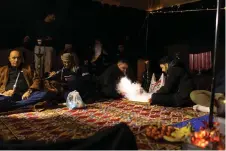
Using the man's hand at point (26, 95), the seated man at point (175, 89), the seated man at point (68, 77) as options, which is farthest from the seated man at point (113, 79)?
the man's hand at point (26, 95)

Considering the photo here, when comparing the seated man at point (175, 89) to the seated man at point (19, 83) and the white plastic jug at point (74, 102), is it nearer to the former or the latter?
the white plastic jug at point (74, 102)

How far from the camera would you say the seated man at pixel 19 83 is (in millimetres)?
4488

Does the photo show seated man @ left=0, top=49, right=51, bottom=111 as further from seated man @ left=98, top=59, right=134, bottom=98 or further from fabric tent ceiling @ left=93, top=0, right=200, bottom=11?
fabric tent ceiling @ left=93, top=0, right=200, bottom=11

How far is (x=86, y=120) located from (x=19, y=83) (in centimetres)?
173

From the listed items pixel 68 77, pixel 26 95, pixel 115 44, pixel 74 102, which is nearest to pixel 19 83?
pixel 26 95

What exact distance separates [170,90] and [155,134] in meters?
2.22

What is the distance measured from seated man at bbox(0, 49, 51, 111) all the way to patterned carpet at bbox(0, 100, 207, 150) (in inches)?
12.1

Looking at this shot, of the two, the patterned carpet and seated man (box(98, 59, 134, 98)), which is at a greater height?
seated man (box(98, 59, 134, 98))

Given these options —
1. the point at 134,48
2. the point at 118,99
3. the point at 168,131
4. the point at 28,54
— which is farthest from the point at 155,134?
the point at 134,48

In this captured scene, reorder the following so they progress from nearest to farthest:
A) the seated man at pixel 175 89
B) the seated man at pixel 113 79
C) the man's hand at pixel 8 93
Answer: the man's hand at pixel 8 93 → the seated man at pixel 175 89 → the seated man at pixel 113 79

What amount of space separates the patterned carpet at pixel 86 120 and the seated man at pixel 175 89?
182 mm

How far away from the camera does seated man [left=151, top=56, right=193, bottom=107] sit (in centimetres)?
472

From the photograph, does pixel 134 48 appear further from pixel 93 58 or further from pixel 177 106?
pixel 177 106

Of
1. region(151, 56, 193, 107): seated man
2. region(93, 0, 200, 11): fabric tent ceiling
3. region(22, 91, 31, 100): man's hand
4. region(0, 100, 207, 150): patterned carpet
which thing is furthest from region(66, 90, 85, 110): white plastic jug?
region(93, 0, 200, 11): fabric tent ceiling
